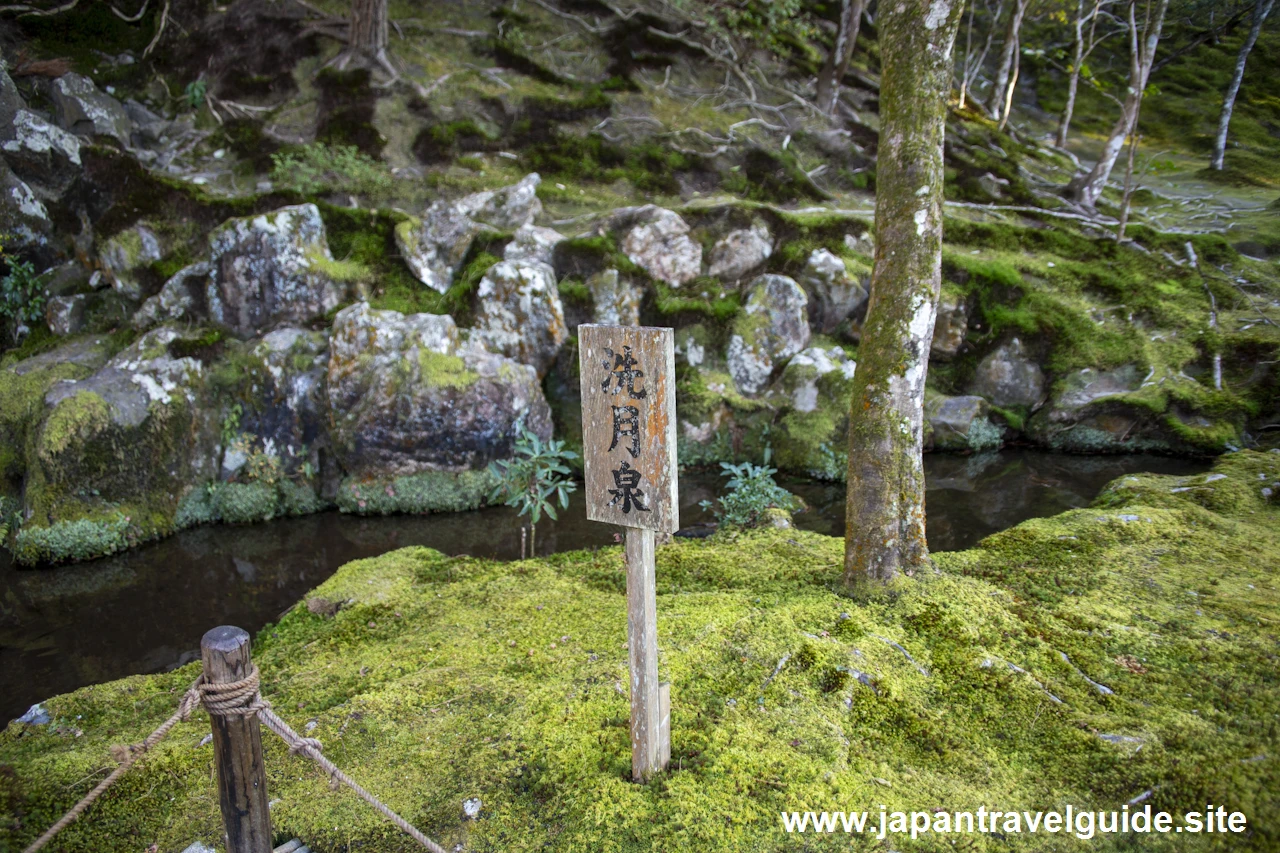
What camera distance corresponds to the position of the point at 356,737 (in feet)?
15.4

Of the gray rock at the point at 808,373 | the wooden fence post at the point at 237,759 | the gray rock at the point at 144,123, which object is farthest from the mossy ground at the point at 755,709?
the gray rock at the point at 144,123

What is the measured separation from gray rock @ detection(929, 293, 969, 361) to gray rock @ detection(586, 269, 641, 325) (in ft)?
20.0

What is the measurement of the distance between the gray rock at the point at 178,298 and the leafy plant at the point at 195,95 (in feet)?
22.8

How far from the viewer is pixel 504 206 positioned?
1380 centimetres

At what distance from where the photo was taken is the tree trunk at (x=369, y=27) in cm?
1631

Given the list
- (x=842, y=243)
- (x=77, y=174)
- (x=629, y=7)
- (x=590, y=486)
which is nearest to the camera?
(x=590, y=486)

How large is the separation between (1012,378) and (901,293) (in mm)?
8940

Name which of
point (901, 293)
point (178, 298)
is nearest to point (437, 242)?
point (178, 298)

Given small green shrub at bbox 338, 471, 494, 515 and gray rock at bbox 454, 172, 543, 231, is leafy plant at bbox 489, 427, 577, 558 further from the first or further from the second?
gray rock at bbox 454, 172, 543, 231

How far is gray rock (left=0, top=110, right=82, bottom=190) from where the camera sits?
40.4 feet

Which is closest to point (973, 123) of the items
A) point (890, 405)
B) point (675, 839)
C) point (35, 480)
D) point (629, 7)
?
point (629, 7)

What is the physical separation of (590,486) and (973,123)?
2063 cm

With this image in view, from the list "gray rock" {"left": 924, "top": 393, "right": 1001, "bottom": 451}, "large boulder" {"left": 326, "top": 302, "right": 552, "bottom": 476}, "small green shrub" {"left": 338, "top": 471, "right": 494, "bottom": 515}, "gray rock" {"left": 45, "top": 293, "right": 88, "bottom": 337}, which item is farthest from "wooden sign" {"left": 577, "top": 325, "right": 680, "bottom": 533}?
"gray rock" {"left": 45, "top": 293, "right": 88, "bottom": 337}

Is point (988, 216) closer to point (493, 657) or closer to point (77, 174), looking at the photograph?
point (493, 657)
